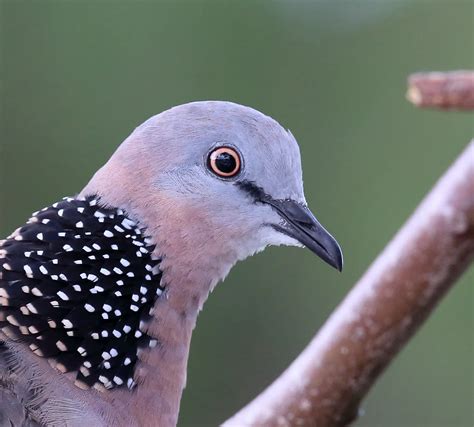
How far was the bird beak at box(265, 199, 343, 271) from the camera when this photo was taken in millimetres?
3600

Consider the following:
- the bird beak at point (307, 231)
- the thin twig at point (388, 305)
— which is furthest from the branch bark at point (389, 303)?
the bird beak at point (307, 231)

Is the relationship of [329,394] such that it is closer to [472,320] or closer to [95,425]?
[95,425]

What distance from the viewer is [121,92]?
29.2ft

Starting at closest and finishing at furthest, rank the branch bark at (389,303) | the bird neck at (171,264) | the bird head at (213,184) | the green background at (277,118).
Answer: the branch bark at (389,303), the bird neck at (171,264), the bird head at (213,184), the green background at (277,118)

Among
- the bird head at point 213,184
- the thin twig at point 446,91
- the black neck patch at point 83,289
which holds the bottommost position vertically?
the black neck patch at point 83,289

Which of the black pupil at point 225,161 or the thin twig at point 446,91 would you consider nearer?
the thin twig at point 446,91

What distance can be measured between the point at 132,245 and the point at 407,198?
252 inches

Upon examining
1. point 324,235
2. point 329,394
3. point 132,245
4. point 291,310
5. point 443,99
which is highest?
point 443,99

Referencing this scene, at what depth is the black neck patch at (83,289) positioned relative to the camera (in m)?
3.23

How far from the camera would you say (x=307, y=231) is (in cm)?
362

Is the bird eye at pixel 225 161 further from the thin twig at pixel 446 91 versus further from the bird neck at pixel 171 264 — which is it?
the thin twig at pixel 446 91

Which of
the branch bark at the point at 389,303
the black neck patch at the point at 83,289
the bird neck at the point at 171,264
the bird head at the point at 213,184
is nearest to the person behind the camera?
the branch bark at the point at 389,303

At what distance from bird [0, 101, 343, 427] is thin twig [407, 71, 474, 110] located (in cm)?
146

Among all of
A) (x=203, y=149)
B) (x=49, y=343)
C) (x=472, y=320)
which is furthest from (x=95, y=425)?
(x=472, y=320)
